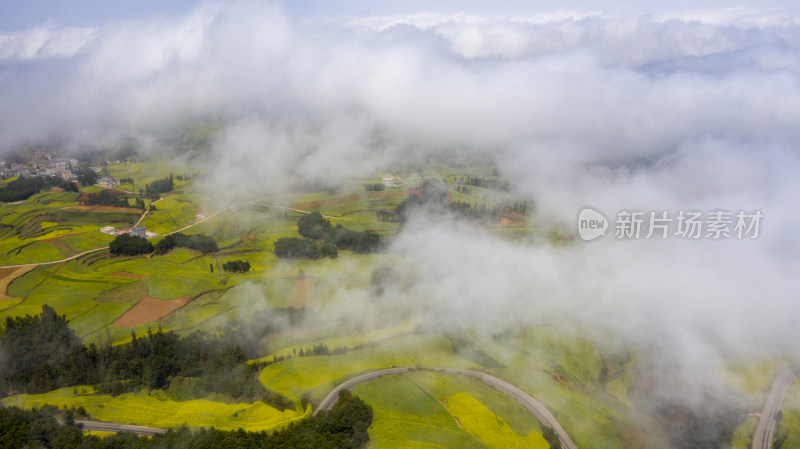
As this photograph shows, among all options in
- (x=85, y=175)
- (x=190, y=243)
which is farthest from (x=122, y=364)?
(x=85, y=175)

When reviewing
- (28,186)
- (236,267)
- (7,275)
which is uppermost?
(28,186)

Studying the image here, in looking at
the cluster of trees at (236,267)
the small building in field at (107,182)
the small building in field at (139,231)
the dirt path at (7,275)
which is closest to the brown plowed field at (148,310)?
the cluster of trees at (236,267)

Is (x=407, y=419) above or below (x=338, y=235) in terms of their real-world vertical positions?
below

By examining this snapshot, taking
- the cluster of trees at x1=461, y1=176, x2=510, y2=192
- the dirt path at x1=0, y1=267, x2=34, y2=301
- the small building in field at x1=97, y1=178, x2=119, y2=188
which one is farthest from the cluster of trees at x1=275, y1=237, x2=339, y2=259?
the small building in field at x1=97, y1=178, x2=119, y2=188

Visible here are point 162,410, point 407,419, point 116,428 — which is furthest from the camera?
point 162,410

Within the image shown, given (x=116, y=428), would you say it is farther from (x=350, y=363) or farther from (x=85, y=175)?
(x=85, y=175)

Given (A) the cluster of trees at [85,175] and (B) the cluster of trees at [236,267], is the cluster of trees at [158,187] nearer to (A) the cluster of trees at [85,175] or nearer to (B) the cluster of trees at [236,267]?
(A) the cluster of trees at [85,175]
